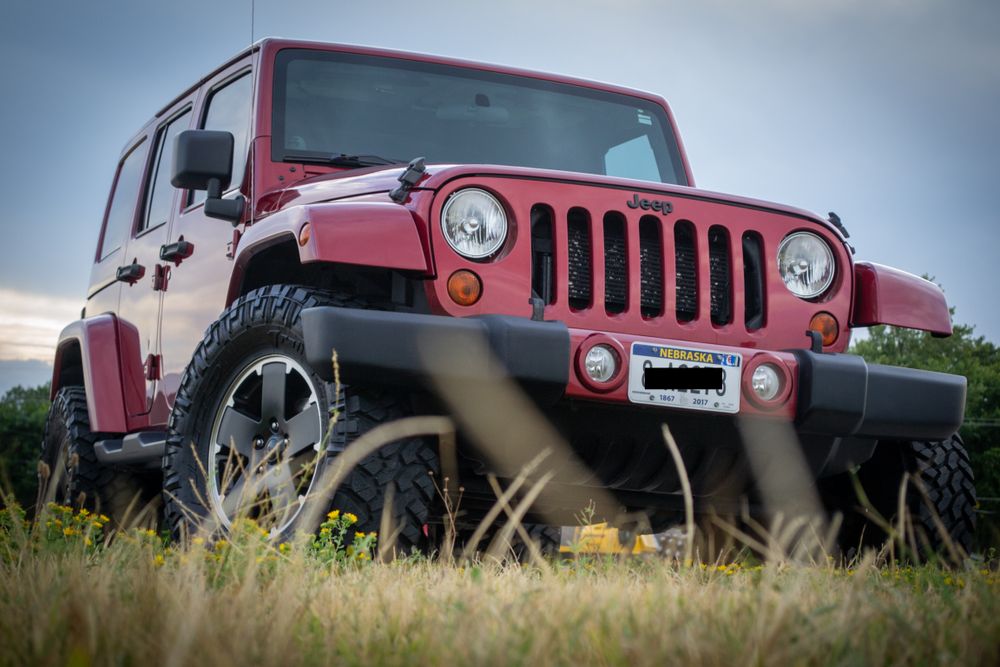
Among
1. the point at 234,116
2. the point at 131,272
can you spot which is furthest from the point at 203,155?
the point at 131,272

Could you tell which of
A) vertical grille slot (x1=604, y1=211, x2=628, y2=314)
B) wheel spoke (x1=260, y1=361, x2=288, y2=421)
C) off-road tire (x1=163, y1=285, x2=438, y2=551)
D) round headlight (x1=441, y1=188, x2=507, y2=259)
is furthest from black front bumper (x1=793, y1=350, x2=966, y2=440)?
wheel spoke (x1=260, y1=361, x2=288, y2=421)

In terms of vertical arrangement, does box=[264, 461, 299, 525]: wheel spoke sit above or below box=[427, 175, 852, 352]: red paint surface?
below

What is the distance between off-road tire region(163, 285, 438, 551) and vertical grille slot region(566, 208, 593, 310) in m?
0.67

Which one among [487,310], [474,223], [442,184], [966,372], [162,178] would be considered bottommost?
[966,372]

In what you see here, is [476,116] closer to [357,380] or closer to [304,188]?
[304,188]

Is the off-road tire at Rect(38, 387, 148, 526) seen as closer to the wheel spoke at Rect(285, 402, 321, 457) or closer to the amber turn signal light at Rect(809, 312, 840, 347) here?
the wheel spoke at Rect(285, 402, 321, 457)

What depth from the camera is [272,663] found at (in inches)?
66.4

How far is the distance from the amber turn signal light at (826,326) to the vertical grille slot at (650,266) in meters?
0.58

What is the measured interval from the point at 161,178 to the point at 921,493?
404 cm

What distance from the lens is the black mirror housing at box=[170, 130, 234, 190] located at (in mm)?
4277

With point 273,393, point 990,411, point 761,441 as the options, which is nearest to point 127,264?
point 273,393

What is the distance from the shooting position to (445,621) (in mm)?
1985

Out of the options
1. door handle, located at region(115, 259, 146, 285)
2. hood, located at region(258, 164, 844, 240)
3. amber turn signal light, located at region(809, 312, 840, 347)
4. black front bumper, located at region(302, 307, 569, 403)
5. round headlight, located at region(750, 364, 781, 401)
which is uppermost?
hood, located at region(258, 164, 844, 240)

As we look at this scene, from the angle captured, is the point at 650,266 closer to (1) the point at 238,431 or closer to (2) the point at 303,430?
(2) the point at 303,430
